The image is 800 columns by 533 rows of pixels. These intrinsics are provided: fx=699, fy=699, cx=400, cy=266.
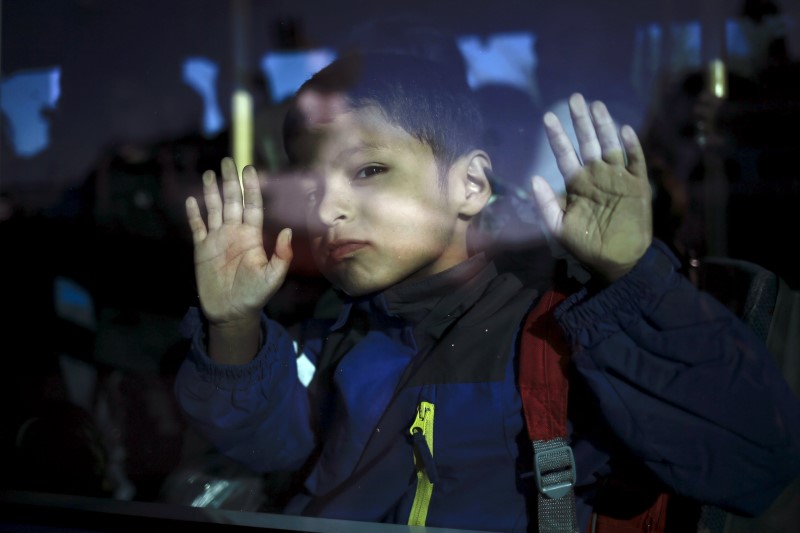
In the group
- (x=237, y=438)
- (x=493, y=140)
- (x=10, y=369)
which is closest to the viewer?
(x=493, y=140)

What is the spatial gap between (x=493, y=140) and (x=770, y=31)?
A: 1.63 ft

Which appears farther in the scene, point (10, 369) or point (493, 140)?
point (10, 369)

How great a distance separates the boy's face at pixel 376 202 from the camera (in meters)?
1.27

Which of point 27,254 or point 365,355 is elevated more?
point 27,254

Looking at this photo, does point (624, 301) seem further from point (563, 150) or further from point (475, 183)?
point (475, 183)

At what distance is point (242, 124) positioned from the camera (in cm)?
172

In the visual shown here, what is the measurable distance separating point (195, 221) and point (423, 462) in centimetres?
65

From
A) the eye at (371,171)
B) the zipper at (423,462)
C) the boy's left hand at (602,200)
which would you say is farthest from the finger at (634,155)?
the zipper at (423,462)

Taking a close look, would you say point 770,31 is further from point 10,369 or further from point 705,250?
point 10,369

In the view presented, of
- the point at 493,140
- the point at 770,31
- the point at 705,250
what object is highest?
the point at 770,31

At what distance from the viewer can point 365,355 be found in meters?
1.37

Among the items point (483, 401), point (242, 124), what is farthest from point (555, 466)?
point (242, 124)

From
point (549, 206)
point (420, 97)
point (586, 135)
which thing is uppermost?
point (420, 97)

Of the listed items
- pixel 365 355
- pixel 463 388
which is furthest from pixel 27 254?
pixel 463 388
